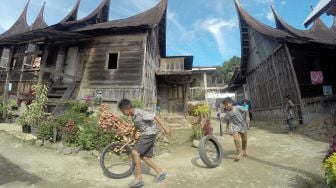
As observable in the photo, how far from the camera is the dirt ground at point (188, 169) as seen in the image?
468cm

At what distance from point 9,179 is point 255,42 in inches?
578

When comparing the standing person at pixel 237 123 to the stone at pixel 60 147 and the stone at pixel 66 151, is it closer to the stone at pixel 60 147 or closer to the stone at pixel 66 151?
the stone at pixel 66 151

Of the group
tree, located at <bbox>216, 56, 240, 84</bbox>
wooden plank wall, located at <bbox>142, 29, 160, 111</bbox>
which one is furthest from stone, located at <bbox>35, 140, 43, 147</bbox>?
tree, located at <bbox>216, 56, 240, 84</bbox>

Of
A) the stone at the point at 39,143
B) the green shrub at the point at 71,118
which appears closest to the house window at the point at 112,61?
the green shrub at the point at 71,118

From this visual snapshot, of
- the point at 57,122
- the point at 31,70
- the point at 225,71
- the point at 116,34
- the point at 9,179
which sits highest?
the point at 225,71

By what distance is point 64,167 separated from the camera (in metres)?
5.96

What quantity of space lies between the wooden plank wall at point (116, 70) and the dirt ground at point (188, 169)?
475cm

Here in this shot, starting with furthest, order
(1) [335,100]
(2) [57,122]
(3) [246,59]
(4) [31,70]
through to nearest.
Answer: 1. (3) [246,59]
2. (4) [31,70]
3. (1) [335,100]
4. (2) [57,122]

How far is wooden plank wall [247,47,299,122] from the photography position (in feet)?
39.3

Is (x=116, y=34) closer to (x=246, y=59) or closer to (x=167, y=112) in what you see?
(x=167, y=112)

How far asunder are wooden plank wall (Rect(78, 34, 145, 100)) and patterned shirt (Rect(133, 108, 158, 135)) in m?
7.15

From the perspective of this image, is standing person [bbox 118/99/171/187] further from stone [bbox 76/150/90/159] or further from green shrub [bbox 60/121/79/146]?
green shrub [bbox 60/121/79/146]

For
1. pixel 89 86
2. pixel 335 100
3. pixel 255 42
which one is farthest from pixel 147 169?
pixel 255 42

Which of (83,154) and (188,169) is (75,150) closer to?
(83,154)
